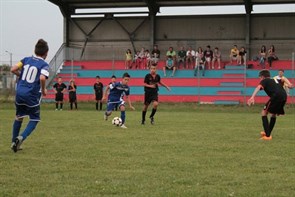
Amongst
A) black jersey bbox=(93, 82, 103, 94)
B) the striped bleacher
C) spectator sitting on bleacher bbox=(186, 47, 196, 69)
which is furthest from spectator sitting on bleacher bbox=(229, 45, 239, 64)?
black jersey bbox=(93, 82, 103, 94)

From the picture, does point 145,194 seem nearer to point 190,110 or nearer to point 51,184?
point 51,184

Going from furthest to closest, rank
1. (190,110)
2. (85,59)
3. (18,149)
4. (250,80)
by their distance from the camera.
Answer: (85,59), (250,80), (190,110), (18,149)

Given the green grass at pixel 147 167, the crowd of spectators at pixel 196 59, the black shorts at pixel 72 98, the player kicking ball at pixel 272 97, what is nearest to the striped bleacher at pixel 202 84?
the crowd of spectators at pixel 196 59

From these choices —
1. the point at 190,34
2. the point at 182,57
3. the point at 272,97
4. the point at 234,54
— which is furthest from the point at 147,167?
the point at 190,34

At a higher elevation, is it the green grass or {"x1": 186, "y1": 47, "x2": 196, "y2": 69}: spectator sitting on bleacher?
{"x1": 186, "y1": 47, "x2": 196, "y2": 69}: spectator sitting on bleacher

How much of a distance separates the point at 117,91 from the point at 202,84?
61.2ft

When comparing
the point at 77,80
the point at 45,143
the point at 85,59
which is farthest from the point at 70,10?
the point at 45,143

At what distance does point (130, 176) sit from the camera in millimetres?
7109

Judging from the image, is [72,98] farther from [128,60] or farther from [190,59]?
[190,59]

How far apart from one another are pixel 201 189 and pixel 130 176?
119 cm

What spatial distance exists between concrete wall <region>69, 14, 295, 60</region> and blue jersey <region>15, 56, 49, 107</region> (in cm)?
3278

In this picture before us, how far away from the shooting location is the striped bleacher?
34844mm

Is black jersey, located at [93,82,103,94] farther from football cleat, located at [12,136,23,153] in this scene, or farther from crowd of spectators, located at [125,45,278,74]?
football cleat, located at [12,136,23,153]

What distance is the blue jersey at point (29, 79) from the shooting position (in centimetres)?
952
